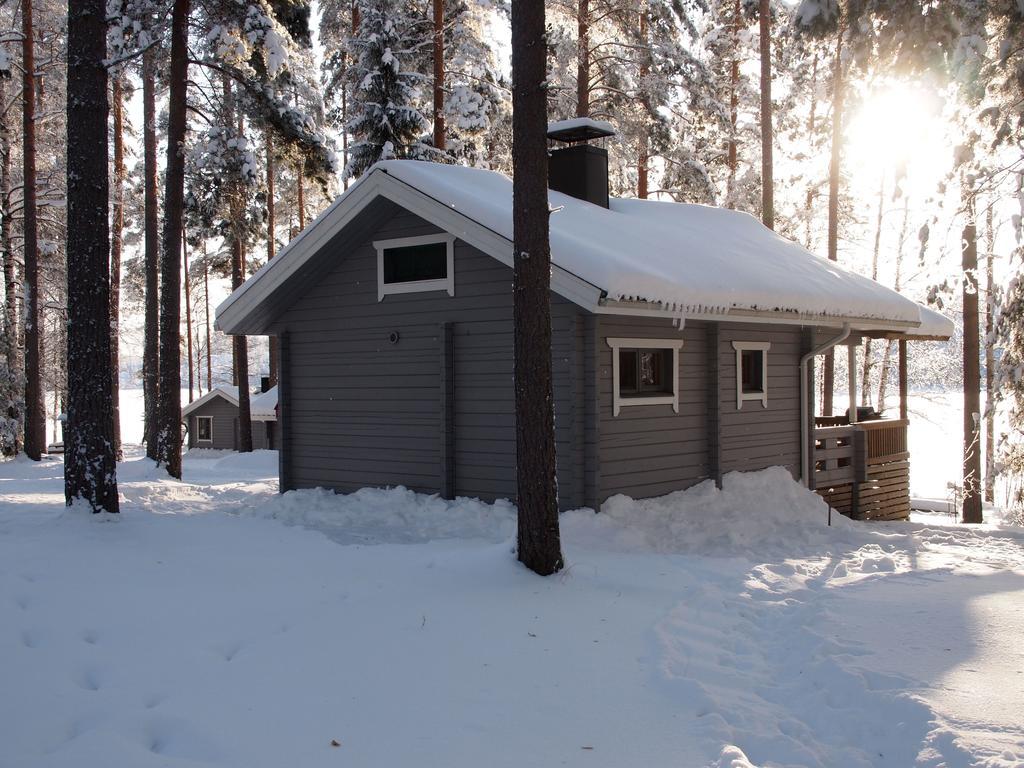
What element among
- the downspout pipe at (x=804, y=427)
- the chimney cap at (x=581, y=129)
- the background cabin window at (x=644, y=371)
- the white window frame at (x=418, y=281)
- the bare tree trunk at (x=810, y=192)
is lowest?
the downspout pipe at (x=804, y=427)

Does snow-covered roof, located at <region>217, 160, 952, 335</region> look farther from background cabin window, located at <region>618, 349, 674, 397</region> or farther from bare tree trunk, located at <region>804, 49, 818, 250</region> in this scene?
bare tree trunk, located at <region>804, 49, 818, 250</region>

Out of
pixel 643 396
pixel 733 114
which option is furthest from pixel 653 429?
pixel 733 114

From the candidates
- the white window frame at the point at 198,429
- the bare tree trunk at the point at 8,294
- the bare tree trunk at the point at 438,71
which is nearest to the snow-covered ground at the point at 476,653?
the bare tree trunk at the point at 438,71

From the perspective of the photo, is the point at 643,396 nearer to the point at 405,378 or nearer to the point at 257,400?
the point at 405,378

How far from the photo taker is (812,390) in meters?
14.0

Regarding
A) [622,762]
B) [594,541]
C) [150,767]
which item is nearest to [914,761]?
[622,762]

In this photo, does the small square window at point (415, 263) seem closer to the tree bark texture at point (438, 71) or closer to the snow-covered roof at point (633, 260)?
the snow-covered roof at point (633, 260)

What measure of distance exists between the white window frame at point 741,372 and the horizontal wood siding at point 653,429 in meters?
0.84

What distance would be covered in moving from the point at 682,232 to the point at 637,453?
13.3ft

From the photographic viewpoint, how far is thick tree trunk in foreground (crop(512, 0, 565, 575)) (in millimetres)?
6742

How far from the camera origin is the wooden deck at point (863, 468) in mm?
14539

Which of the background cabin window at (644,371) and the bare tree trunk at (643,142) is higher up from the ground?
the bare tree trunk at (643,142)

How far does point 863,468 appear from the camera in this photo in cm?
1491

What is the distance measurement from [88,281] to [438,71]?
46.1 ft
